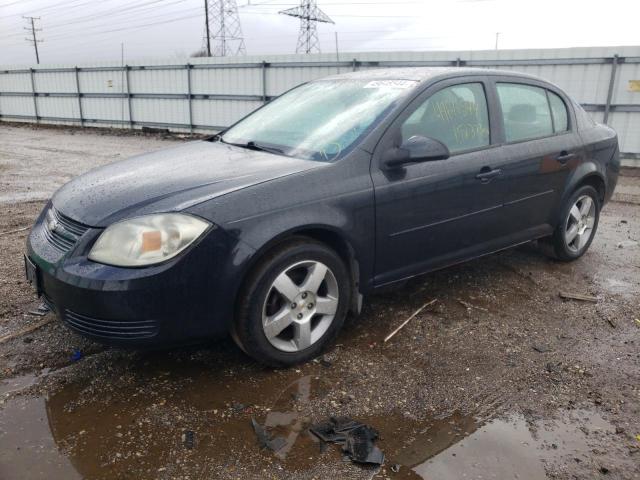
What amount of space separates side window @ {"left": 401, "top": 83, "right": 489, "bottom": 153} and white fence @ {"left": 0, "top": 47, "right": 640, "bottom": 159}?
856 centimetres

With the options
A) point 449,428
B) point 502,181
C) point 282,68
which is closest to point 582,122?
point 502,181

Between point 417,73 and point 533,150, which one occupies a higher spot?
point 417,73

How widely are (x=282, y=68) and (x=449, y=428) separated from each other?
14.0 m

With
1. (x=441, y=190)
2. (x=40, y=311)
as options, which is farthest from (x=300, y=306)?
(x=40, y=311)

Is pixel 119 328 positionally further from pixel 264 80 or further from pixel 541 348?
pixel 264 80

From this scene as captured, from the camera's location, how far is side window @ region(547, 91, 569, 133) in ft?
15.0

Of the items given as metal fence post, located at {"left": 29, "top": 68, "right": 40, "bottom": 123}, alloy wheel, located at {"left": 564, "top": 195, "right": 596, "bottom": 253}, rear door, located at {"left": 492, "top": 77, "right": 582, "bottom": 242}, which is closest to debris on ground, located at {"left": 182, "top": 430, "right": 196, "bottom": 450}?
rear door, located at {"left": 492, "top": 77, "right": 582, "bottom": 242}

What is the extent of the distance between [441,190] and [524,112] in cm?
128

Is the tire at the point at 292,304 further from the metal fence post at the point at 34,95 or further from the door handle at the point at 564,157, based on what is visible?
the metal fence post at the point at 34,95

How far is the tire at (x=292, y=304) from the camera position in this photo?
287 cm

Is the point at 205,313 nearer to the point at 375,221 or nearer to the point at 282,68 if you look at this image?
the point at 375,221

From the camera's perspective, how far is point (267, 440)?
8.23 feet

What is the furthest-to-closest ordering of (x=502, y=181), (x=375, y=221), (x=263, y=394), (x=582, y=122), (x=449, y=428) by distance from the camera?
(x=582, y=122) → (x=502, y=181) → (x=375, y=221) → (x=263, y=394) → (x=449, y=428)

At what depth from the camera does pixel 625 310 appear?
3.99 meters
